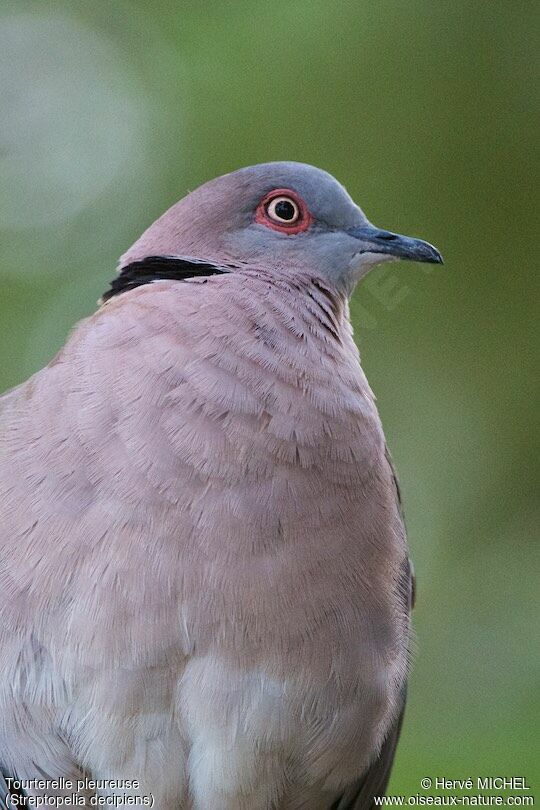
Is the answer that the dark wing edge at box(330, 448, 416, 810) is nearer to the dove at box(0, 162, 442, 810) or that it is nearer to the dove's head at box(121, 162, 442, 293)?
the dove at box(0, 162, 442, 810)

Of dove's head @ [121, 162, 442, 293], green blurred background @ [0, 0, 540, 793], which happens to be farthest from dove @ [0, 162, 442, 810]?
Answer: green blurred background @ [0, 0, 540, 793]

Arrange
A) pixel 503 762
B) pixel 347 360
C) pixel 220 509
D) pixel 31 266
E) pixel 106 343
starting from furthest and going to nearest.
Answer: pixel 31 266, pixel 503 762, pixel 347 360, pixel 106 343, pixel 220 509

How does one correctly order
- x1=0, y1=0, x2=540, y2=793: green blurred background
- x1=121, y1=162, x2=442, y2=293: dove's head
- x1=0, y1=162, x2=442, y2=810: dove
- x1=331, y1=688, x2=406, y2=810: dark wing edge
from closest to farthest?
x1=0, y1=162, x2=442, y2=810: dove < x1=331, y1=688, x2=406, y2=810: dark wing edge < x1=121, y1=162, x2=442, y2=293: dove's head < x1=0, y1=0, x2=540, y2=793: green blurred background

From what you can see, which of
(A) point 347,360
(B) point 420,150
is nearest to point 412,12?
(B) point 420,150

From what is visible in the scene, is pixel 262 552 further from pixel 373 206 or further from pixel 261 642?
pixel 373 206

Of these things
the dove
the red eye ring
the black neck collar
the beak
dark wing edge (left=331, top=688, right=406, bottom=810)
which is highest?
the red eye ring

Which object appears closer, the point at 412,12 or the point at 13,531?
the point at 13,531

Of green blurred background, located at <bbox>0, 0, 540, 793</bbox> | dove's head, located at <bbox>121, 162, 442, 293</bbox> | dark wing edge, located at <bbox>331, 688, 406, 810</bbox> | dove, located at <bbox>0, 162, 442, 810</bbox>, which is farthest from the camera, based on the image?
green blurred background, located at <bbox>0, 0, 540, 793</bbox>
